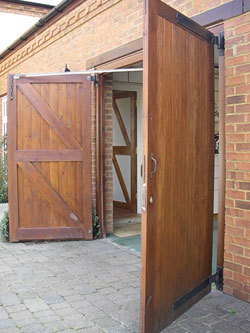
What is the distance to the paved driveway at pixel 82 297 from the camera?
338cm

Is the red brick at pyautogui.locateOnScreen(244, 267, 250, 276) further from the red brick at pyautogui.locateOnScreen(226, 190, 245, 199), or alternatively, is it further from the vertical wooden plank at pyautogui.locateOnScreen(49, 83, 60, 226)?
the vertical wooden plank at pyautogui.locateOnScreen(49, 83, 60, 226)

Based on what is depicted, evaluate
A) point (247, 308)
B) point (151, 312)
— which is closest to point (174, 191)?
point (151, 312)

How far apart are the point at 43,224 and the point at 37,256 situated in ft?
2.72

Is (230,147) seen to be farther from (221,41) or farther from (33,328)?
(33,328)

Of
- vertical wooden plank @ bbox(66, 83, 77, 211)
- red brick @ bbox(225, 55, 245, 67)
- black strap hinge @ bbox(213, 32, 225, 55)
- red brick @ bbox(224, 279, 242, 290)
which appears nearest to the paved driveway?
red brick @ bbox(224, 279, 242, 290)

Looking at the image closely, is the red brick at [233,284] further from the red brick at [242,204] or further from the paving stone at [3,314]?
the paving stone at [3,314]

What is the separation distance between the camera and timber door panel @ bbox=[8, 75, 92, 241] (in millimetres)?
6066

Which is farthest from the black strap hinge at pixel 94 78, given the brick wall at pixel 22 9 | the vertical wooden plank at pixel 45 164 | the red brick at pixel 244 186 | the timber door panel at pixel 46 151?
the brick wall at pixel 22 9

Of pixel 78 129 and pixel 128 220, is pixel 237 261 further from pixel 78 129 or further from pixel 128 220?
pixel 128 220

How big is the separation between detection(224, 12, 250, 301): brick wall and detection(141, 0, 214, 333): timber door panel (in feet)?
0.64

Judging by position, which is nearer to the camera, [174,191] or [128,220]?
[174,191]

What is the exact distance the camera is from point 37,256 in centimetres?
535

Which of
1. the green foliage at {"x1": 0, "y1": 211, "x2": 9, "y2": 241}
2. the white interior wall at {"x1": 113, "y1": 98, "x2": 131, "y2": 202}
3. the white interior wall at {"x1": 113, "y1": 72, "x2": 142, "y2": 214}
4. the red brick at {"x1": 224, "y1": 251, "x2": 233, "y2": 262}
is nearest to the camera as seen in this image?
the red brick at {"x1": 224, "y1": 251, "x2": 233, "y2": 262}

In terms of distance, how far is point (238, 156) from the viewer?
3807mm
